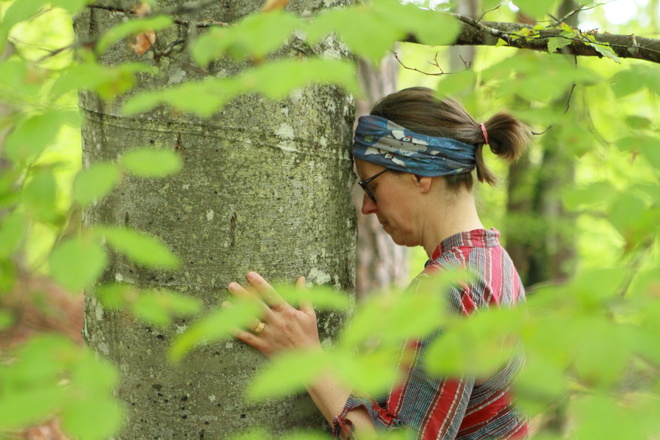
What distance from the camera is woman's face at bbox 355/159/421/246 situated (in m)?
2.14

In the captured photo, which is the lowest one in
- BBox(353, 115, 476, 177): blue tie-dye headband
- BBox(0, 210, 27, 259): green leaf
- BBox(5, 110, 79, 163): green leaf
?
BBox(353, 115, 476, 177): blue tie-dye headband

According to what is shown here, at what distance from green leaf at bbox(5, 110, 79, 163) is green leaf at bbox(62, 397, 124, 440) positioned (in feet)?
1.36

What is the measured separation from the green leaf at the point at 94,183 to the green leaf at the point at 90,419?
305 mm

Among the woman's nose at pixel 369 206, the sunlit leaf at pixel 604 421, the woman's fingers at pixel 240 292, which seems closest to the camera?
the sunlit leaf at pixel 604 421

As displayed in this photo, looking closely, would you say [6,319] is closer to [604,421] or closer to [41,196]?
[41,196]

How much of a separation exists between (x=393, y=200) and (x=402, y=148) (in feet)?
0.72

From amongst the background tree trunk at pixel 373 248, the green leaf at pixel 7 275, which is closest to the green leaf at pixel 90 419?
the green leaf at pixel 7 275

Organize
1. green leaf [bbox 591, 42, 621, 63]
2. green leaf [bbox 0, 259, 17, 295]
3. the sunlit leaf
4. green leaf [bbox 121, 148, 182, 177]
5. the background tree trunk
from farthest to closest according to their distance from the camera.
Result: the background tree trunk
green leaf [bbox 591, 42, 621, 63]
green leaf [bbox 0, 259, 17, 295]
green leaf [bbox 121, 148, 182, 177]
the sunlit leaf

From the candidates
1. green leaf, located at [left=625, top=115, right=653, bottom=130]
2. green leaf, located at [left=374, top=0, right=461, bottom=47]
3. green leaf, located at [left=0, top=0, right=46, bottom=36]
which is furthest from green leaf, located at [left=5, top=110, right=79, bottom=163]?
green leaf, located at [left=625, top=115, right=653, bottom=130]

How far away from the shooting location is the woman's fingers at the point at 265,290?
1.72 m

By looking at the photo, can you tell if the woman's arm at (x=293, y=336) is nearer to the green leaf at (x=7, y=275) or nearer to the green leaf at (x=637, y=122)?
the green leaf at (x=7, y=275)

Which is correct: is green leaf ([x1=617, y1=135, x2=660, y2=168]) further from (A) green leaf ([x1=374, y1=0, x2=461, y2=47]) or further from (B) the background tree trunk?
(B) the background tree trunk

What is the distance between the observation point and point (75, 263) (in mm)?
902

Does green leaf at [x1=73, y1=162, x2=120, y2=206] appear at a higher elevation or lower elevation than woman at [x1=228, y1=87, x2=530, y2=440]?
higher
